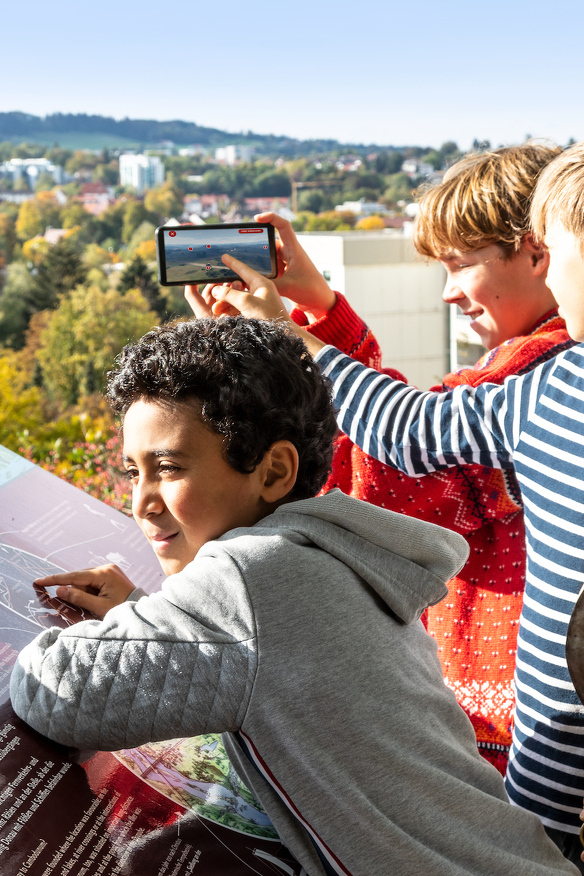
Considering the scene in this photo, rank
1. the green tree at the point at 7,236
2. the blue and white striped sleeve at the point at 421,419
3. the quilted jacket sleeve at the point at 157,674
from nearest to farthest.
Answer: the quilted jacket sleeve at the point at 157,674 < the blue and white striped sleeve at the point at 421,419 < the green tree at the point at 7,236

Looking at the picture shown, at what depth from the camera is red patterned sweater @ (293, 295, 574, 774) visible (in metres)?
1.24

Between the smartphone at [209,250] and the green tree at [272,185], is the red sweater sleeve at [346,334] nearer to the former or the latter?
the smartphone at [209,250]

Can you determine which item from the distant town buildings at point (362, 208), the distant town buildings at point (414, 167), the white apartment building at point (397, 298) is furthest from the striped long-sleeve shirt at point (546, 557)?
the distant town buildings at point (414, 167)

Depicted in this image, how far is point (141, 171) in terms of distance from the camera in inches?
2719

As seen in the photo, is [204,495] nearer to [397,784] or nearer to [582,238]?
[397,784]

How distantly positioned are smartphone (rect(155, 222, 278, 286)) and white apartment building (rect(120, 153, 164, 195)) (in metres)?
67.9

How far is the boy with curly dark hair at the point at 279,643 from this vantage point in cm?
77

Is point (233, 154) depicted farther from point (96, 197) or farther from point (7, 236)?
point (7, 236)

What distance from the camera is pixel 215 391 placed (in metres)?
0.94

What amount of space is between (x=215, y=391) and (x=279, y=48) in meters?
83.2

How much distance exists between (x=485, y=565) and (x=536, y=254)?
518mm

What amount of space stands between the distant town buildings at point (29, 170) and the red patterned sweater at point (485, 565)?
69.1m

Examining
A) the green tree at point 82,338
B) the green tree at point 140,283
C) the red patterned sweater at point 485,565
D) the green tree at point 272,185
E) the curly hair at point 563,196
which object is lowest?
the green tree at point 82,338

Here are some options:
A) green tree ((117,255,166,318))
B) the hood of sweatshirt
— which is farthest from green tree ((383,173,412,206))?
the hood of sweatshirt
